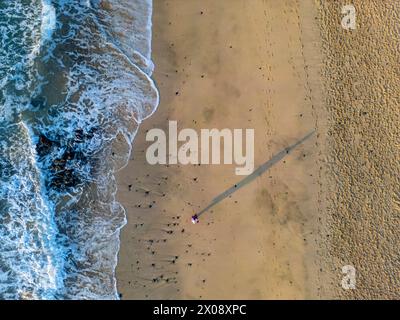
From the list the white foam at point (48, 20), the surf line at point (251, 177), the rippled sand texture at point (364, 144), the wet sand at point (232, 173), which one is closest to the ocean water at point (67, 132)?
the white foam at point (48, 20)

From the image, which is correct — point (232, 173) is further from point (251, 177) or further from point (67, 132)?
point (67, 132)

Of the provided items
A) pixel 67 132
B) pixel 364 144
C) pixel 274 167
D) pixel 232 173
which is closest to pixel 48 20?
pixel 67 132

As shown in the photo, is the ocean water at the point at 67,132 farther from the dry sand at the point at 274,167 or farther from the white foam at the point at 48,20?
the dry sand at the point at 274,167

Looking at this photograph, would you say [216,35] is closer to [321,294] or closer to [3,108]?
[3,108]

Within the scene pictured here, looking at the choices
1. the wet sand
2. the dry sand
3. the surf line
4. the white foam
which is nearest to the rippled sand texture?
the dry sand

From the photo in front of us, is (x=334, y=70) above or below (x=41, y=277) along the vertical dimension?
above
